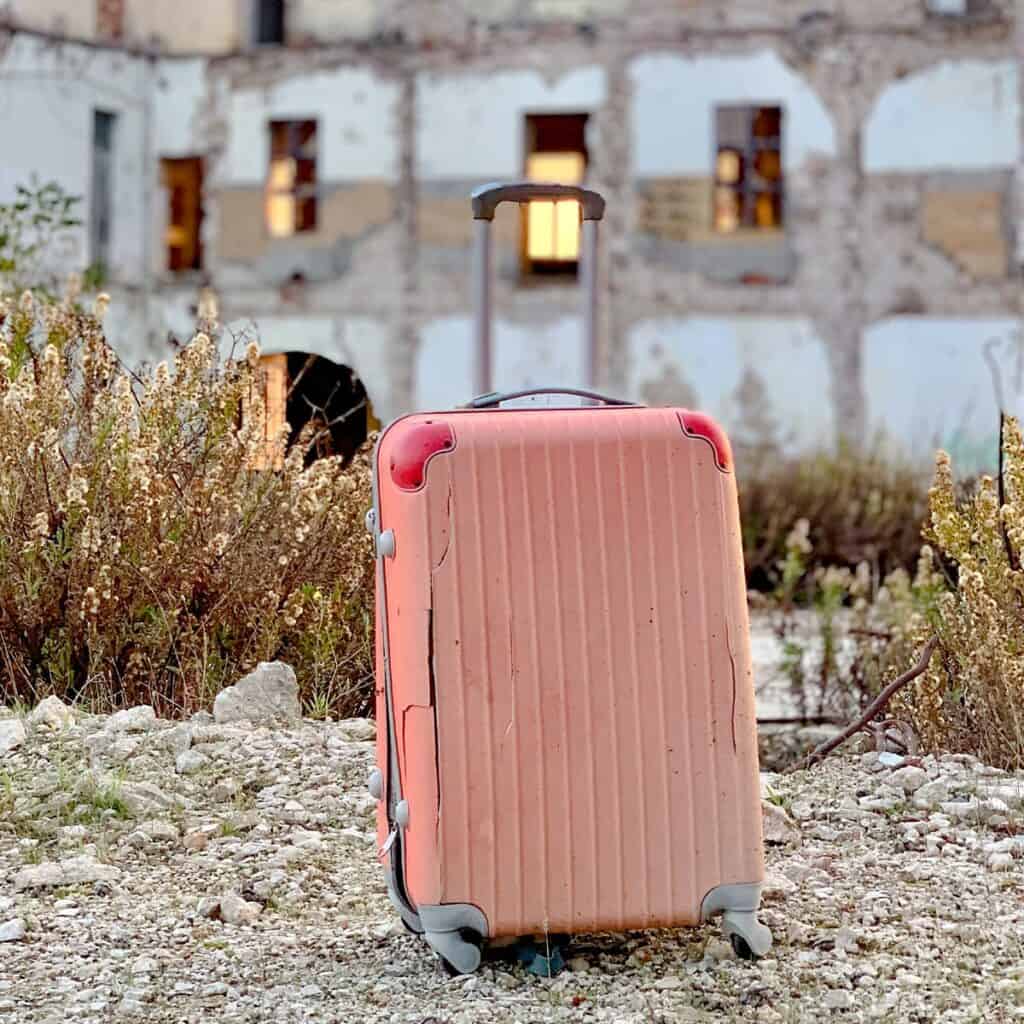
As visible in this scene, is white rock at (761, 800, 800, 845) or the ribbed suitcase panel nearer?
the ribbed suitcase panel

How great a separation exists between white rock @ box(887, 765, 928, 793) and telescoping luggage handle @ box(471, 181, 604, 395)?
51.3 inches

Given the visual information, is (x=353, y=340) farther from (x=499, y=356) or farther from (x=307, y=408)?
(x=307, y=408)

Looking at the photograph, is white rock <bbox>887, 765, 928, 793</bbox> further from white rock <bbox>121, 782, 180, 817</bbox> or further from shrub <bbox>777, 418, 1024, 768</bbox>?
white rock <bbox>121, 782, 180, 817</bbox>

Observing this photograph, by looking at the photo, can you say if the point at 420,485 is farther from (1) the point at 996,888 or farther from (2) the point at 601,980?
(1) the point at 996,888

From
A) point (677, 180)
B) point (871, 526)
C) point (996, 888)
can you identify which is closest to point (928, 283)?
point (677, 180)

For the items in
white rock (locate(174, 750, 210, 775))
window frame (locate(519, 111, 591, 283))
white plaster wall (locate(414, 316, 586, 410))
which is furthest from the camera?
window frame (locate(519, 111, 591, 283))

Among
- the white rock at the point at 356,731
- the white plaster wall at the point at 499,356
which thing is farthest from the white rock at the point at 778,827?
the white plaster wall at the point at 499,356

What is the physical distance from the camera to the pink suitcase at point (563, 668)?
9.60 ft

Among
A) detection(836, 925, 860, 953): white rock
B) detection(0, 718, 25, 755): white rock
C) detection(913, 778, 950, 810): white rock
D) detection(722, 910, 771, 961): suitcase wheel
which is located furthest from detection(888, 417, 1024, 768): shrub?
detection(0, 718, 25, 755): white rock

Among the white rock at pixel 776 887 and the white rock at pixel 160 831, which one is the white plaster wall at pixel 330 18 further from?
the white rock at pixel 776 887

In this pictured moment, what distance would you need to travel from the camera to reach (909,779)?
4.16 meters

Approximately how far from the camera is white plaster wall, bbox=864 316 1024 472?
1658cm

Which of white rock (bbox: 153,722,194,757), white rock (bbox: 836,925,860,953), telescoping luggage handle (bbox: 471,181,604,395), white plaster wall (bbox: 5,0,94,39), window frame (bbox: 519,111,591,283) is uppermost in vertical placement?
white plaster wall (bbox: 5,0,94,39)

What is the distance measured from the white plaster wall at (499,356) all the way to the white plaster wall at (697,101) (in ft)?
5.91
